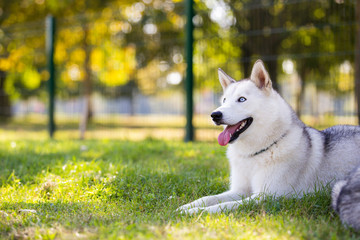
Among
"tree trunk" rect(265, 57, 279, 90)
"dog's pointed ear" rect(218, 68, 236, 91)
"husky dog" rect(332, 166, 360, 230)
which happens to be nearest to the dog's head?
"dog's pointed ear" rect(218, 68, 236, 91)

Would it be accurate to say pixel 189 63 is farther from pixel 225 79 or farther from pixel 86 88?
pixel 225 79

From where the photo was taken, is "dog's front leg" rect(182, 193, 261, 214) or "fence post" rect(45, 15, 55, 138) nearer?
"dog's front leg" rect(182, 193, 261, 214)

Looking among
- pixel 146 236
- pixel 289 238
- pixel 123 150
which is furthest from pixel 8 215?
pixel 123 150

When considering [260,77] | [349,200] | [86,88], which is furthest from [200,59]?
[349,200]

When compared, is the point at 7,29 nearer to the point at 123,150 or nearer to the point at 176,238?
the point at 123,150

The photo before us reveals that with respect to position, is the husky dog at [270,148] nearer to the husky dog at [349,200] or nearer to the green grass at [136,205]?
the green grass at [136,205]

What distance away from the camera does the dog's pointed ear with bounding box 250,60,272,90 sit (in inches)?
138

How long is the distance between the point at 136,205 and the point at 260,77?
5.65ft

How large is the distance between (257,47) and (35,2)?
14.1 meters

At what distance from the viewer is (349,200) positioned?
268 centimetres

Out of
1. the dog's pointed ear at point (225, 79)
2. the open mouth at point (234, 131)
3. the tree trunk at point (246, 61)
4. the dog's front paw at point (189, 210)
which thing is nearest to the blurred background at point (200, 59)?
the tree trunk at point (246, 61)

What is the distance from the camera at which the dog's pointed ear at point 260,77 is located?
349 centimetres

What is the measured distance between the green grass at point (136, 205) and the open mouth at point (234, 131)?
0.63 meters

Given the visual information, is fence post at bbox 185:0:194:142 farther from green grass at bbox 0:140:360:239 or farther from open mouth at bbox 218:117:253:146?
open mouth at bbox 218:117:253:146
